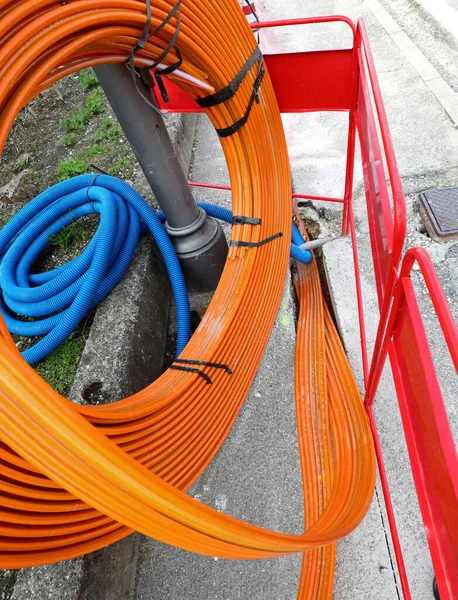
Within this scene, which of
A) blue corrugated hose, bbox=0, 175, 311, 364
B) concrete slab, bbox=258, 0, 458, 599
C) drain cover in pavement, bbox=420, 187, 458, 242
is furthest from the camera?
drain cover in pavement, bbox=420, 187, 458, 242

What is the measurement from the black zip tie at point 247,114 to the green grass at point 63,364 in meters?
1.36

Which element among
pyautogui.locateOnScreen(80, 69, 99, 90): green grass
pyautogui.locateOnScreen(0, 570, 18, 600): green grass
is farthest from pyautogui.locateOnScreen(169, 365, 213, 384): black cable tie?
pyautogui.locateOnScreen(80, 69, 99, 90): green grass

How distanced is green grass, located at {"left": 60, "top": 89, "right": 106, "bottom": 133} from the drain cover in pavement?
2.71m

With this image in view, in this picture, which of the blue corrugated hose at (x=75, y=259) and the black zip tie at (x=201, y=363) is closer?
the black zip tie at (x=201, y=363)

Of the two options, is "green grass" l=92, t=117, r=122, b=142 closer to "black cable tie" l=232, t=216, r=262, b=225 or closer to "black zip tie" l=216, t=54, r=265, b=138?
"black zip tie" l=216, t=54, r=265, b=138

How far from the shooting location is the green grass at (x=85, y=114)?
12.6 ft

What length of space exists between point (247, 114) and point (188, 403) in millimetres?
1461

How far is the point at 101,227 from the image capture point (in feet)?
8.16

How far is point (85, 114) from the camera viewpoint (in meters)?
3.89

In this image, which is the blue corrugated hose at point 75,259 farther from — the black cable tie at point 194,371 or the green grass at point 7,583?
the green grass at point 7,583

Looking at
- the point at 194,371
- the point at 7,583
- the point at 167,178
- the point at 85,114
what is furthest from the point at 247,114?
the point at 7,583

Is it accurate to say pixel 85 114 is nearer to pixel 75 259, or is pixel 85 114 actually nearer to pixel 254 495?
pixel 75 259

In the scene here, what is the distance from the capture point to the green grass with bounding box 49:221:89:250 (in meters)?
2.89

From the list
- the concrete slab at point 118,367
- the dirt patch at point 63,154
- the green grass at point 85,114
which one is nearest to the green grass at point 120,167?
the dirt patch at point 63,154
